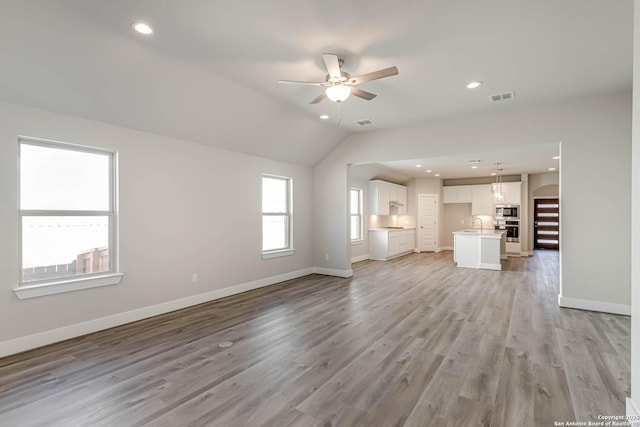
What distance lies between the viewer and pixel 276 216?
6.45 metres

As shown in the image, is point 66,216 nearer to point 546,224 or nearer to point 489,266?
point 489,266

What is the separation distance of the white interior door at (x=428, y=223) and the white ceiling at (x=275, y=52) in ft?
21.7

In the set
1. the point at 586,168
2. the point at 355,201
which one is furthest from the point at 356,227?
the point at 586,168

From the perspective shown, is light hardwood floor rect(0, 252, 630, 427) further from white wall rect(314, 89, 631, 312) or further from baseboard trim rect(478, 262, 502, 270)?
baseboard trim rect(478, 262, 502, 270)

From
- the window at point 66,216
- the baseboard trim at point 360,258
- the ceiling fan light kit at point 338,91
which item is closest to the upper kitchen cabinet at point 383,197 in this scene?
the baseboard trim at point 360,258

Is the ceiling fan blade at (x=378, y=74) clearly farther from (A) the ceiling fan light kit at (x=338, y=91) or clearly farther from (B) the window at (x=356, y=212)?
(B) the window at (x=356, y=212)

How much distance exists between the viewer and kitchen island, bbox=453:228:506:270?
7.66 m

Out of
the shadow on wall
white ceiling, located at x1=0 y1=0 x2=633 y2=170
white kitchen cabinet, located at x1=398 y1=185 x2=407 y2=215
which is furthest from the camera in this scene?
the shadow on wall

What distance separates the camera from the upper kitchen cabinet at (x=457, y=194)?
10.9 m

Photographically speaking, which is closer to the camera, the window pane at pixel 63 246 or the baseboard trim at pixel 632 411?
the baseboard trim at pixel 632 411

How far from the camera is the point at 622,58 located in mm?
3359

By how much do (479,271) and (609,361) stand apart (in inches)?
184

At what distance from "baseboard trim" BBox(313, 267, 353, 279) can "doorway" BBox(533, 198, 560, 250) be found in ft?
29.9

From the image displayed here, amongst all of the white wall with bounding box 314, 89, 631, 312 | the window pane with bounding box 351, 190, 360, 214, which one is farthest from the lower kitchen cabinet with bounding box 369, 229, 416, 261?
the white wall with bounding box 314, 89, 631, 312
